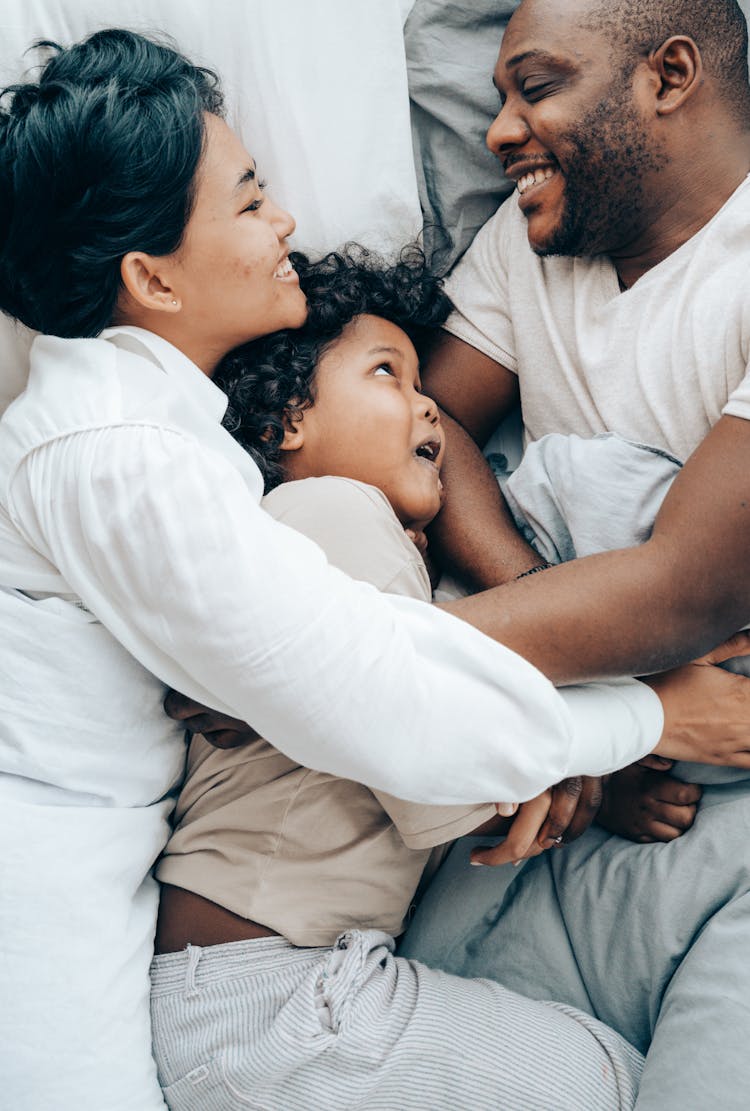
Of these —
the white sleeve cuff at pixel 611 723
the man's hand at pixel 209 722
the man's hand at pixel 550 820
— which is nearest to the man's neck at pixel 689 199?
the white sleeve cuff at pixel 611 723

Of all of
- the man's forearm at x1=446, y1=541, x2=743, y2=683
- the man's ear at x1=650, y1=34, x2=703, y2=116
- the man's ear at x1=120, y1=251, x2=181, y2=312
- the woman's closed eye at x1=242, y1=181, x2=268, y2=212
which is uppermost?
the man's ear at x1=650, y1=34, x2=703, y2=116

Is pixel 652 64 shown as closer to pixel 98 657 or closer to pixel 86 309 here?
pixel 86 309

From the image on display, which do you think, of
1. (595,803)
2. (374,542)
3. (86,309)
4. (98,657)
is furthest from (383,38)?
(595,803)

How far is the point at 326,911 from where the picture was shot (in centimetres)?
118

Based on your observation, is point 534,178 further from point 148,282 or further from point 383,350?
point 148,282

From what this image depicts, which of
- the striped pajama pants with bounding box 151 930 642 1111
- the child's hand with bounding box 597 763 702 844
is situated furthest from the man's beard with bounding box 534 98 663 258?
the striped pajama pants with bounding box 151 930 642 1111

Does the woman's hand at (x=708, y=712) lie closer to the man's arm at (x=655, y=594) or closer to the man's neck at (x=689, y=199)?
the man's arm at (x=655, y=594)

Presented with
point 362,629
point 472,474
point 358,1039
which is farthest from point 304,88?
point 358,1039

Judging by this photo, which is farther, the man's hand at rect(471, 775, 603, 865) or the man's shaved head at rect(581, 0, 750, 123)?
the man's shaved head at rect(581, 0, 750, 123)

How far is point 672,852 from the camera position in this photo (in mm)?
1248

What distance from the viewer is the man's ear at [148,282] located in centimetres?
119

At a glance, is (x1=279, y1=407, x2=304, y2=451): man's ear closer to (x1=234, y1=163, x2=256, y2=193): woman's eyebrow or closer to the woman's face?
the woman's face

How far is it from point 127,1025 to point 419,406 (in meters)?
0.92

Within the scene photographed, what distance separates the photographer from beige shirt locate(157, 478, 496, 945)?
115cm
